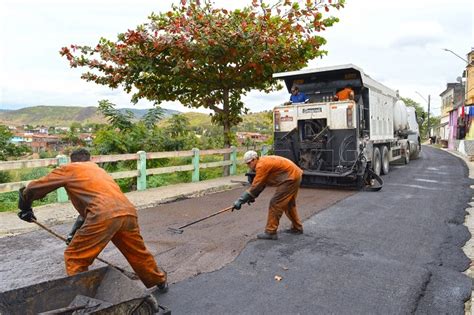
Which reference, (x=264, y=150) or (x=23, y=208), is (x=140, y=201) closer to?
(x=23, y=208)

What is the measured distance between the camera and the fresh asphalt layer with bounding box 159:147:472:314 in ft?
13.0

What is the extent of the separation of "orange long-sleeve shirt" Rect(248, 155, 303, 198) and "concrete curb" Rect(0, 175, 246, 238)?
3.42 meters

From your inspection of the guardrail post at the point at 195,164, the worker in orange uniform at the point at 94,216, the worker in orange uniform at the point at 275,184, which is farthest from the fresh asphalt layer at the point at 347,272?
the guardrail post at the point at 195,164

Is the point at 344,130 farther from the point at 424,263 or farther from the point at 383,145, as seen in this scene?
the point at 424,263

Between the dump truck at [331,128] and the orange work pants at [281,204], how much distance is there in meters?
4.58

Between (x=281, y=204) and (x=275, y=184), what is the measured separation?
1.04 feet

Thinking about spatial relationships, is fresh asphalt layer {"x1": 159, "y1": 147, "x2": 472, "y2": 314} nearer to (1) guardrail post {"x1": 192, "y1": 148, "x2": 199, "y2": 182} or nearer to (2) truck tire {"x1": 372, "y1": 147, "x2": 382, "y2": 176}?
(2) truck tire {"x1": 372, "y1": 147, "x2": 382, "y2": 176}

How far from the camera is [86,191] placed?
381 centimetres

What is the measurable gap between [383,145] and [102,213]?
1197 centimetres

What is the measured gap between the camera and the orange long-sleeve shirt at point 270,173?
5.99m

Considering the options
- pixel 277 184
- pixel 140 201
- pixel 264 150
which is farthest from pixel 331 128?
pixel 277 184

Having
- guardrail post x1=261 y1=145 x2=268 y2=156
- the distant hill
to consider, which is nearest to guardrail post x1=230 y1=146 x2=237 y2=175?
guardrail post x1=261 y1=145 x2=268 y2=156

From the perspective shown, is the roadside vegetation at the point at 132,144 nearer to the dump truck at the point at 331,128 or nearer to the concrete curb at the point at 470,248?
the dump truck at the point at 331,128

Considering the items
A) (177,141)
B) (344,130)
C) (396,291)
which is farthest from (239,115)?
(396,291)
